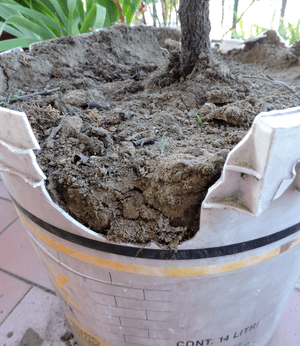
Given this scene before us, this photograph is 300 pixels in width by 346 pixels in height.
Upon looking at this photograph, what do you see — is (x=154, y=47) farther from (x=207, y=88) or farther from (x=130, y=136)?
(x=130, y=136)

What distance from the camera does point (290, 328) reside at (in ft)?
3.20

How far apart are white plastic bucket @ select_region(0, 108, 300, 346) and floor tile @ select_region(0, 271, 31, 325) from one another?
0.61 meters

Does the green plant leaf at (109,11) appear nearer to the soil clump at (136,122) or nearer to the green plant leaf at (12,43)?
the green plant leaf at (12,43)

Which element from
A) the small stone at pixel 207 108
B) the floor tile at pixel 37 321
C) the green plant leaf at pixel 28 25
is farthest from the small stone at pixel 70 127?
the green plant leaf at pixel 28 25

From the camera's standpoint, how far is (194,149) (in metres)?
0.49

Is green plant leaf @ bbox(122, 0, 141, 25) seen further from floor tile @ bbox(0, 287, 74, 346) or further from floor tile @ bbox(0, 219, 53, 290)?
floor tile @ bbox(0, 287, 74, 346)

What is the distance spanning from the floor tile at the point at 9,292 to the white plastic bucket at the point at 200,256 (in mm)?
613

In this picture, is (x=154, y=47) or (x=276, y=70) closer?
(x=276, y=70)

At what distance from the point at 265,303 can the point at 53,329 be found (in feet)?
2.62

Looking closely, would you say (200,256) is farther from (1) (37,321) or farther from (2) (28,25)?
(2) (28,25)

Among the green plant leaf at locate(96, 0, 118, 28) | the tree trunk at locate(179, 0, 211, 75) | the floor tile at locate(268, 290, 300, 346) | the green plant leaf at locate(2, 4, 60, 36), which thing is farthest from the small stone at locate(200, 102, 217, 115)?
the green plant leaf at locate(96, 0, 118, 28)

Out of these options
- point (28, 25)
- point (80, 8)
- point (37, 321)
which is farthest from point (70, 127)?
point (80, 8)

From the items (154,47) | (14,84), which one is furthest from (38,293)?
(154,47)

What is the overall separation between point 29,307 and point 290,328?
1.00 metres
